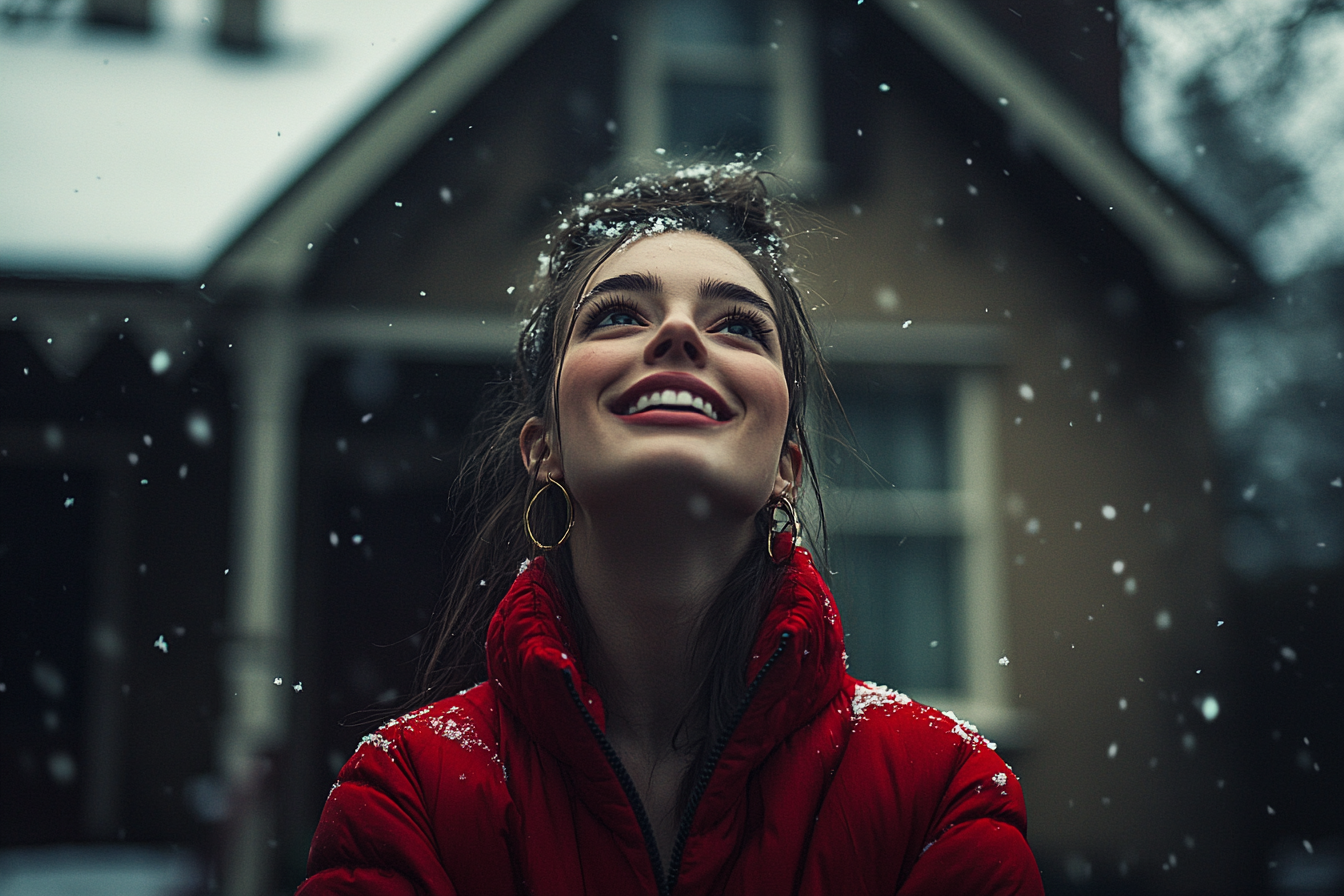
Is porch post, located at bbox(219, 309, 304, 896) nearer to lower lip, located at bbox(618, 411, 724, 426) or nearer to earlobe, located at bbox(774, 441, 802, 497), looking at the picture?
earlobe, located at bbox(774, 441, 802, 497)

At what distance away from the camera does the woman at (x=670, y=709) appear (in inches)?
50.3

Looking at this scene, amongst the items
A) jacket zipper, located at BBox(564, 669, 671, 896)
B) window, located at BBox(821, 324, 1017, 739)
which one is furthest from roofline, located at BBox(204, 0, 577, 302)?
jacket zipper, located at BBox(564, 669, 671, 896)

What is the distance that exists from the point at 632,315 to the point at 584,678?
526 millimetres

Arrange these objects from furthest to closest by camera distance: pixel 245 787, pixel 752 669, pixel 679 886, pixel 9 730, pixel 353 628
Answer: pixel 9 730 < pixel 353 628 < pixel 245 787 < pixel 752 669 < pixel 679 886

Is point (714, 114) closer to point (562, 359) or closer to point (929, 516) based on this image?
point (929, 516)

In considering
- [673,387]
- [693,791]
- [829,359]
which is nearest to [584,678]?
[693,791]

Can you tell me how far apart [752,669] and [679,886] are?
0.28 m

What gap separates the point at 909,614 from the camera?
5059mm

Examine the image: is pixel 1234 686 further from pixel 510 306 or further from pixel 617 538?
pixel 617 538

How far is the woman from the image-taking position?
1277 millimetres

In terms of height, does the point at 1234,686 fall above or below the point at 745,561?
below

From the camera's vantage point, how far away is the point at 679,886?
4.11ft

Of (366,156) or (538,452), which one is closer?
(538,452)

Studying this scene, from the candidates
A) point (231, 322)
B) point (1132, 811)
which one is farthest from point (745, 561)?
point (1132, 811)
